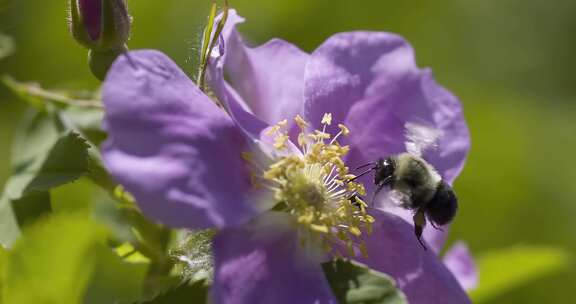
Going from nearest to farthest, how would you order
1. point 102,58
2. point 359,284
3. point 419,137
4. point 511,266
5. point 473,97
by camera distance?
1. point 359,284
2. point 102,58
3. point 419,137
4. point 511,266
5. point 473,97

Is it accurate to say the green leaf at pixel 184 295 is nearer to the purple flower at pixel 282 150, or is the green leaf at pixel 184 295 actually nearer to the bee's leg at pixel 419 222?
the purple flower at pixel 282 150

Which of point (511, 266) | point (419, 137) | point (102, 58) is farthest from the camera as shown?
point (511, 266)

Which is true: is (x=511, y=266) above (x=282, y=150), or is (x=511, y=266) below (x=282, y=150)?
below

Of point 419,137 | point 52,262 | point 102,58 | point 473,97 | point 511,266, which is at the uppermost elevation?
point 102,58

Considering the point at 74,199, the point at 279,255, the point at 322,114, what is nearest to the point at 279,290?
the point at 279,255

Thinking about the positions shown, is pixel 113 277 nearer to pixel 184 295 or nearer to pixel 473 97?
pixel 184 295

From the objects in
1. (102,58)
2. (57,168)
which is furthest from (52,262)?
(102,58)
